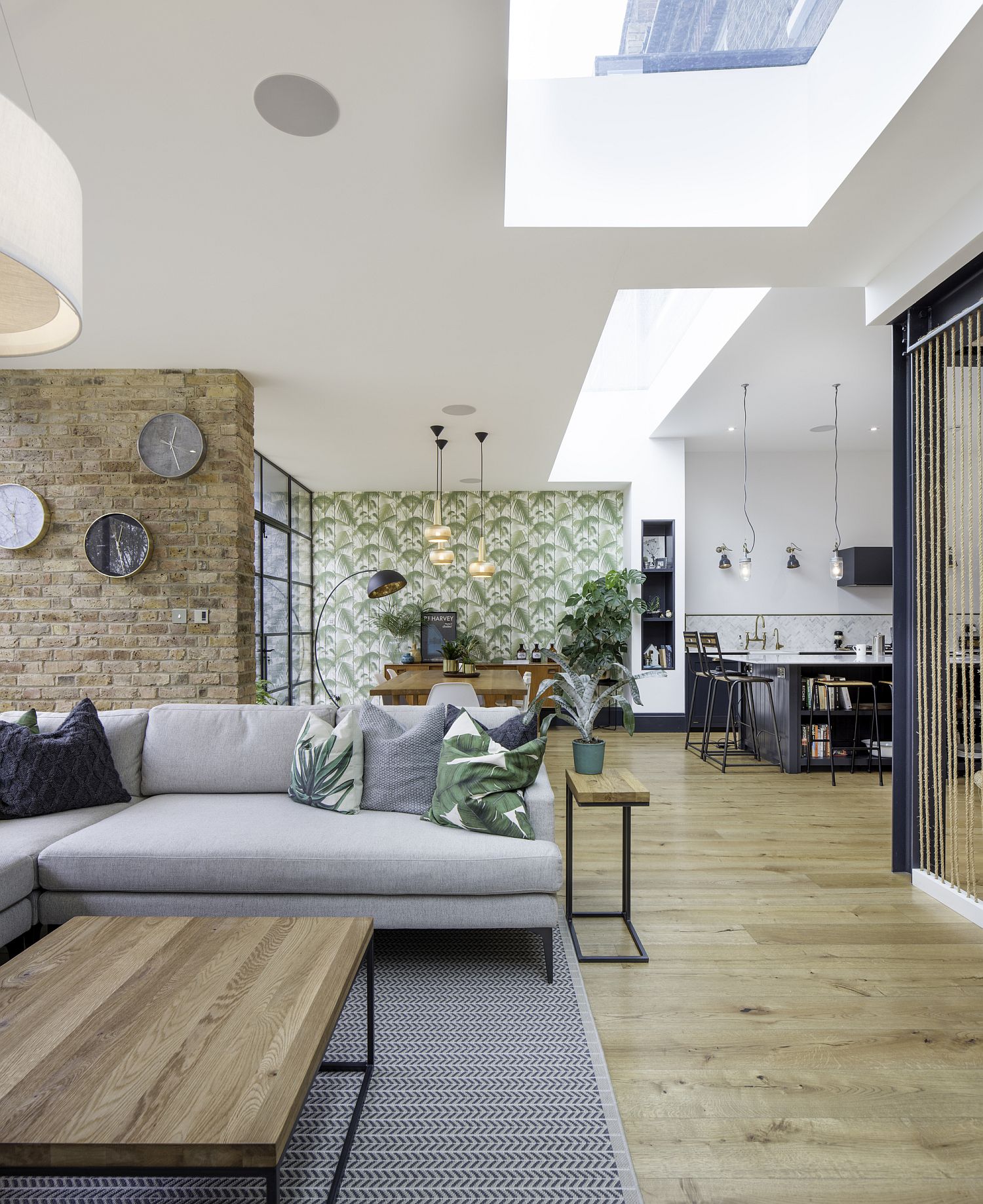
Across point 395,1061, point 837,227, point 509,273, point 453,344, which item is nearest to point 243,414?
point 453,344

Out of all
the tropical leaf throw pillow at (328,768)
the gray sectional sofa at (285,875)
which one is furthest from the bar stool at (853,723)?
the tropical leaf throw pillow at (328,768)

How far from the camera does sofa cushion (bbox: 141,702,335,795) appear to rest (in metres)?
3.06

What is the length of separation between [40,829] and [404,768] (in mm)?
1324

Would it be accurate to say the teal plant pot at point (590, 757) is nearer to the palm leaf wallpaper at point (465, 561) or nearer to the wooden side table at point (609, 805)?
the wooden side table at point (609, 805)

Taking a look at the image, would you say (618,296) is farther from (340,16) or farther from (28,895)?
(28,895)

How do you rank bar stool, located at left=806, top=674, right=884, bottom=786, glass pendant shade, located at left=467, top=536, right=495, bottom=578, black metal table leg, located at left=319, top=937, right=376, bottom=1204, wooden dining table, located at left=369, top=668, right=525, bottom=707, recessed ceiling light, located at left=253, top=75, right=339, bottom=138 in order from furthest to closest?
1. glass pendant shade, located at left=467, top=536, right=495, bottom=578
2. bar stool, located at left=806, top=674, right=884, bottom=786
3. wooden dining table, located at left=369, top=668, right=525, bottom=707
4. recessed ceiling light, located at left=253, top=75, right=339, bottom=138
5. black metal table leg, located at left=319, top=937, right=376, bottom=1204

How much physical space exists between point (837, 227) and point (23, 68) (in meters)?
3.00

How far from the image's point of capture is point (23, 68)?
7.04ft

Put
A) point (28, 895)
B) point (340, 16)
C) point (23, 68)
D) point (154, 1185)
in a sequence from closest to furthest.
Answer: point (154, 1185)
point (340, 16)
point (23, 68)
point (28, 895)

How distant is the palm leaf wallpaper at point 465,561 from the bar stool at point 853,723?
333 centimetres

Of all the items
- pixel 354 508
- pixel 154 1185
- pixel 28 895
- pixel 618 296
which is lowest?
pixel 154 1185

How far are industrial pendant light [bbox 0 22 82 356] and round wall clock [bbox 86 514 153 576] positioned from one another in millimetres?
3147

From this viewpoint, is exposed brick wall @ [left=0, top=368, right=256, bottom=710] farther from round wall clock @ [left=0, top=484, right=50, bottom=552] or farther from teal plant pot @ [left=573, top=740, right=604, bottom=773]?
teal plant pot @ [left=573, top=740, right=604, bottom=773]

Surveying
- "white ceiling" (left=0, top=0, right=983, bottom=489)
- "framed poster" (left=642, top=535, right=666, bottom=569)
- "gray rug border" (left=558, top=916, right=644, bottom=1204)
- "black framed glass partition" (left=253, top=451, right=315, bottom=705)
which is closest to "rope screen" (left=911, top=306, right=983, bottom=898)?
"white ceiling" (left=0, top=0, right=983, bottom=489)
